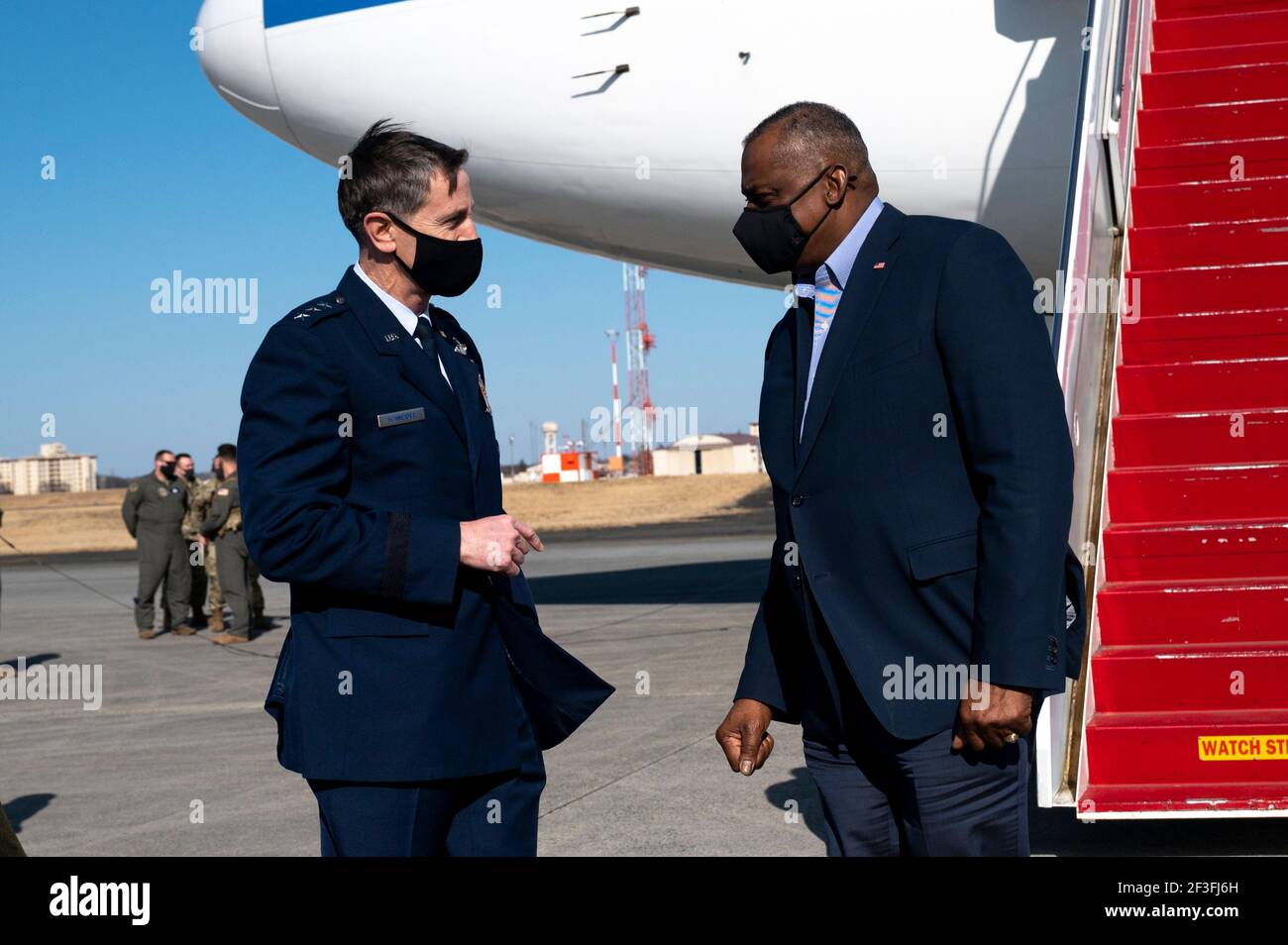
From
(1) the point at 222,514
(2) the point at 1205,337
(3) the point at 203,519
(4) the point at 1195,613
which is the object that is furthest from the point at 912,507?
(3) the point at 203,519

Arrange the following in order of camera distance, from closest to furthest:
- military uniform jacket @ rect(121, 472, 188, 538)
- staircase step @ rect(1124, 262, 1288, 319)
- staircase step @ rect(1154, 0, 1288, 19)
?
staircase step @ rect(1124, 262, 1288, 319)
staircase step @ rect(1154, 0, 1288, 19)
military uniform jacket @ rect(121, 472, 188, 538)

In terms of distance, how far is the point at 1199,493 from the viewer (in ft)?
16.9

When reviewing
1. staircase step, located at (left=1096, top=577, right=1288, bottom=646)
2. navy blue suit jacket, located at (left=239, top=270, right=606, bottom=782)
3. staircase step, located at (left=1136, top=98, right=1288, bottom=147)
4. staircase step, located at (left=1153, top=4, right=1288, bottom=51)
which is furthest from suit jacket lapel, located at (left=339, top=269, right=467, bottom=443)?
staircase step, located at (left=1153, top=4, right=1288, bottom=51)

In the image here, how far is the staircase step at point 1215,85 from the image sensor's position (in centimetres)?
705

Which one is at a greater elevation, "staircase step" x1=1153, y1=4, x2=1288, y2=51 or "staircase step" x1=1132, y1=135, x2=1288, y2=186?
"staircase step" x1=1153, y1=4, x2=1288, y2=51

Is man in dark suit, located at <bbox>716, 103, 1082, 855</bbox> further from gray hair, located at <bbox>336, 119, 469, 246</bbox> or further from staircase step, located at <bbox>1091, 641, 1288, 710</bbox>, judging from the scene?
staircase step, located at <bbox>1091, 641, 1288, 710</bbox>

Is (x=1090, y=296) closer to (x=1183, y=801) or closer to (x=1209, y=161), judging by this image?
(x=1209, y=161)

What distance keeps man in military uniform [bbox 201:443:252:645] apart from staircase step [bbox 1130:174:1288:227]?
27.7ft

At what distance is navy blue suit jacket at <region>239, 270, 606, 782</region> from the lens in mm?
2342

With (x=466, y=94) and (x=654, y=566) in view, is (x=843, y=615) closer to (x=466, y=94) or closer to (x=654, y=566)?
(x=466, y=94)

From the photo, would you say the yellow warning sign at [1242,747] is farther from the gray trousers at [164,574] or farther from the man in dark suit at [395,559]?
the gray trousers at [164,574]

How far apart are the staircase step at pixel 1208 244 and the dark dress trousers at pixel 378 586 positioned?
4.63 meters

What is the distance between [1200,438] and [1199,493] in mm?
316
